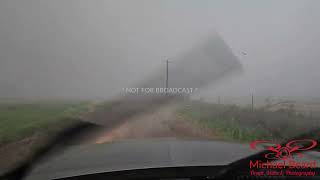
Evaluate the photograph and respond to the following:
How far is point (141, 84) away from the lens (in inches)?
253

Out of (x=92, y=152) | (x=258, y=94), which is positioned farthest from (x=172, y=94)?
(x=92, y=152)

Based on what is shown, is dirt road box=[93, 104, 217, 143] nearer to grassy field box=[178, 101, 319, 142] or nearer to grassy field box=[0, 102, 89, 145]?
grassy field box=[178, 101, 319, 142]

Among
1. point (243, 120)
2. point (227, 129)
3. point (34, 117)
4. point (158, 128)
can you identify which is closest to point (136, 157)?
point (158, 128)

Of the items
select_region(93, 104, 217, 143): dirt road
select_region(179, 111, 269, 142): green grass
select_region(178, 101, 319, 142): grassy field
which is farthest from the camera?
select_region(178, 101, 319, 142): grassy field

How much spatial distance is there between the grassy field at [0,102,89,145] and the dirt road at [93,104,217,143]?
3.81 feet

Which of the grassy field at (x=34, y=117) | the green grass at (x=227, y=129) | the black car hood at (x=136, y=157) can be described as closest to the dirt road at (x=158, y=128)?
the green grass at (x=227, y=129)

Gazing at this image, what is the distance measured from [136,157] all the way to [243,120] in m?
3.63

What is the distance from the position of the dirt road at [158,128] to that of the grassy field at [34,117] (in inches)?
45.7

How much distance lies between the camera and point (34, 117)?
6.11 m

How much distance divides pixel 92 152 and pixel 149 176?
1061 millimetres

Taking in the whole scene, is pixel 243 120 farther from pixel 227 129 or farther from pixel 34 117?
pixel 34 117

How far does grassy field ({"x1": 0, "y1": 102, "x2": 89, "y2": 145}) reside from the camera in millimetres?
5727

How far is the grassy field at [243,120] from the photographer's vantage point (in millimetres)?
5410

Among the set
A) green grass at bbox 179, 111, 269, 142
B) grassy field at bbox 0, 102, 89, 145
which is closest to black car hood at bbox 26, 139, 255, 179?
green grass at bbox 179, 111, 269, 142
